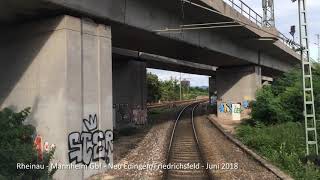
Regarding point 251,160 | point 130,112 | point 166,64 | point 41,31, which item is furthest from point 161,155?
point 166,64

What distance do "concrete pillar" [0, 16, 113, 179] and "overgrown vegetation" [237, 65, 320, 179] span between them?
20.9 ft

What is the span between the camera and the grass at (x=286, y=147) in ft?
48.2

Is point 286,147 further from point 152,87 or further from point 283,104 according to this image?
point 152,87

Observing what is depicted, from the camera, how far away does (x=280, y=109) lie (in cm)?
2700

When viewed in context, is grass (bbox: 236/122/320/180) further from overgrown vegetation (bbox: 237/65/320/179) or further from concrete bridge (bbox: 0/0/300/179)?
concrete bridge (bbox: 0/0/300/179)

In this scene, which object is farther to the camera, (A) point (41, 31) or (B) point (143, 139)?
(B) point (143, 139)

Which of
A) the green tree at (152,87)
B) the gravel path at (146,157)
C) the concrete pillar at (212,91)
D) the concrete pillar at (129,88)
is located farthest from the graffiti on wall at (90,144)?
the green tree at (152,87)

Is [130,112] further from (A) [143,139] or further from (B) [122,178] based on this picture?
(B) [122,178]

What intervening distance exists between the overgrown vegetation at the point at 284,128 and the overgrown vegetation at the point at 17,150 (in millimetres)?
7627

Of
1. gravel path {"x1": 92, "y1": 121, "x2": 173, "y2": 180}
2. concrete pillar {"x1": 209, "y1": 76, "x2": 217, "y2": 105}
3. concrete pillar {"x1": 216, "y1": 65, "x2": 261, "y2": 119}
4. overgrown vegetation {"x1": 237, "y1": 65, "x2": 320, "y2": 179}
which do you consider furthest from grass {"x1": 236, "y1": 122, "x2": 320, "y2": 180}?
concrete pillar {"x1": 209, "y1": 76, "x2": 217, "y2": 105}

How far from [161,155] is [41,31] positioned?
743 centimetres

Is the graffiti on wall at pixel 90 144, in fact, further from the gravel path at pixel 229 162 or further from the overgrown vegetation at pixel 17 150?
the gravel path at pixel 229 162

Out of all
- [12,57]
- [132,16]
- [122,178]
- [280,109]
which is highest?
[132,16]

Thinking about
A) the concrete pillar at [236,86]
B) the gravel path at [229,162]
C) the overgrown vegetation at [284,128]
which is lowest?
the gravel path at [229,162]
